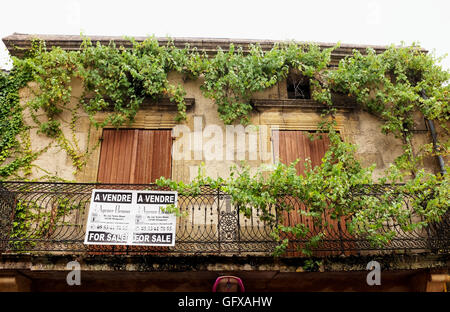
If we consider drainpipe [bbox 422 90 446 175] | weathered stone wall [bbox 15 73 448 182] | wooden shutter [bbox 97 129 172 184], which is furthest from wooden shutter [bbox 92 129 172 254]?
drainpipe [bbox 422 90 446 175]

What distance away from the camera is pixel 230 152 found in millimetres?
8055

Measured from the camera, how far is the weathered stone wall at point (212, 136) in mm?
7867

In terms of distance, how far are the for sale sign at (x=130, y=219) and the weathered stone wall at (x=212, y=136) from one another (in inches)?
44.5

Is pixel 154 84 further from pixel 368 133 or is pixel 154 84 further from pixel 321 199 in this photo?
pixel 368 133

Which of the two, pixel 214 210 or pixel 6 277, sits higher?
pixel 214 210

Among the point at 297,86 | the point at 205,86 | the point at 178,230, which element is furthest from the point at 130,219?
the point at 297,86

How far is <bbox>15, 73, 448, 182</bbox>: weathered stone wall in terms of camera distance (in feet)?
25.8

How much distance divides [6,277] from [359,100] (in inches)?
297

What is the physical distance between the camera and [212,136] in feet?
26.9

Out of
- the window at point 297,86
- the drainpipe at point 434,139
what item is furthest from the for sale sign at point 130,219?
the drainpipe at point 434,139

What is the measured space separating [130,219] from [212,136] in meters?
2.58

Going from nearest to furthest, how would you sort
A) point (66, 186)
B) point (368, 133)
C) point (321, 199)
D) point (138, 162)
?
1. point (321, 199)
2. point (66, 186)
3. point (138, 162)
4. point (368, 133)

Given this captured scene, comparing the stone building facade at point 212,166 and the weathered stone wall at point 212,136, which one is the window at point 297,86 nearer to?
the stone building facade at point 212,166
